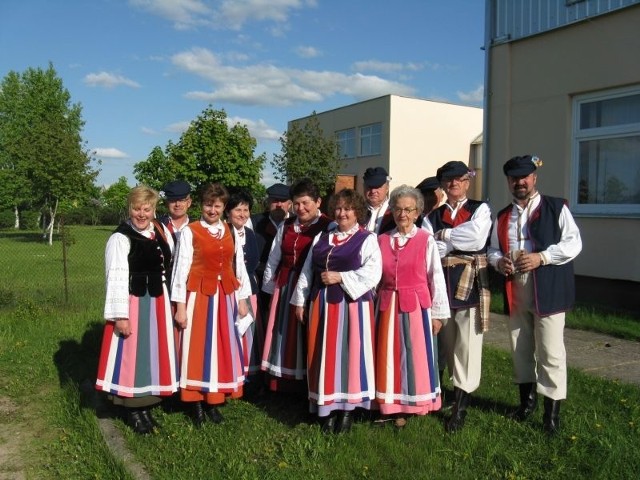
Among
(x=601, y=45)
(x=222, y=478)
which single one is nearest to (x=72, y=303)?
(x=222, y=478)

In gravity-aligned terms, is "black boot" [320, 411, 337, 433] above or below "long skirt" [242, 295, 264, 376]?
below

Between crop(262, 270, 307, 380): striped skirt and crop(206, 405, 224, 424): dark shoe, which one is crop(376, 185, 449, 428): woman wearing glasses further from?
crop(206, 405, 224, 424): dark shoe

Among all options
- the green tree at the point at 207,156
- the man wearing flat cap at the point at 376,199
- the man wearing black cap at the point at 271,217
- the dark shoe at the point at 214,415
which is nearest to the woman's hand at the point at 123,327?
the dark shoe at the point at 214,415

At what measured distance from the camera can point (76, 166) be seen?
32.0 m

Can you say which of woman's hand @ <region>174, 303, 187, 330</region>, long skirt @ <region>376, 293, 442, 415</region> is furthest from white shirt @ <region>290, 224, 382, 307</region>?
woman's hand @ <region>174, 303, 187, 330</region>

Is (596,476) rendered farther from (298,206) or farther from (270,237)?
(270,237)

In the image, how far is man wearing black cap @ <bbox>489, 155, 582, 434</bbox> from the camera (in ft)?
12.9

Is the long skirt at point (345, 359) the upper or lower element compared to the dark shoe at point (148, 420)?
upper

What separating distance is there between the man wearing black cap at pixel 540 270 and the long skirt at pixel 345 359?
1.02 meters

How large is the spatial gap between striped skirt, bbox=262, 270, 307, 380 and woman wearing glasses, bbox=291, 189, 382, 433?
341 millimetres

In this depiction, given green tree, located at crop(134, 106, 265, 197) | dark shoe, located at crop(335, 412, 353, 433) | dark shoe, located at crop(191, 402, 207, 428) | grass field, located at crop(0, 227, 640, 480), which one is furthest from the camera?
green tree, located at crop(134, 106, 265, 197)

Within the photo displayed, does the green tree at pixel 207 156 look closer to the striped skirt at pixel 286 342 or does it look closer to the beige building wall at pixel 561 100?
the beige building wall at pixel 561 100

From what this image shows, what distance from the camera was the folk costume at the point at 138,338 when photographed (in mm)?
4086

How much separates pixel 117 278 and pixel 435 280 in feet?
6.93
